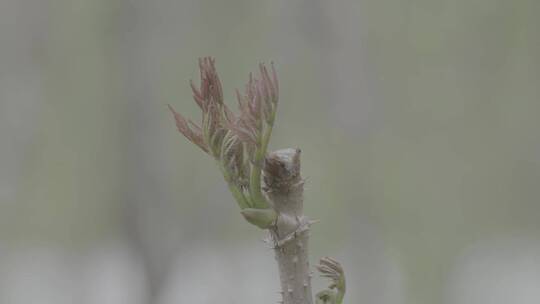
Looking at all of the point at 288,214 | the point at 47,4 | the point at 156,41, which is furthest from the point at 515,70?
the point at 288,214

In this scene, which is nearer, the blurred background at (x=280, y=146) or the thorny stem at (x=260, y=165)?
the thorny stem at (x=260, y=165)

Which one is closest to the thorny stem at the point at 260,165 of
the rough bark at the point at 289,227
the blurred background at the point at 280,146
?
the rough bark at the point at 289,227

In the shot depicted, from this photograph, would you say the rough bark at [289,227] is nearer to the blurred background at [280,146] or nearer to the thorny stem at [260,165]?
the thorny stem at [260,165]

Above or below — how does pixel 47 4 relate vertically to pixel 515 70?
above

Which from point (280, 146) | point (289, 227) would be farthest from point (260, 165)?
point (280, 146)

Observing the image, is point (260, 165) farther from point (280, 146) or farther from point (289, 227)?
point (280, 146)

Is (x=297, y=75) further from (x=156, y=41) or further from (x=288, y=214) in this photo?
(x=288, y=214)
